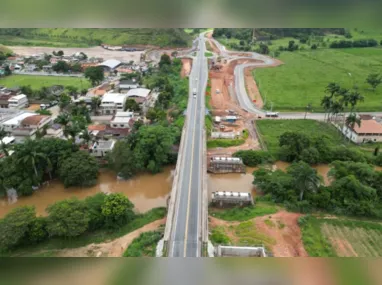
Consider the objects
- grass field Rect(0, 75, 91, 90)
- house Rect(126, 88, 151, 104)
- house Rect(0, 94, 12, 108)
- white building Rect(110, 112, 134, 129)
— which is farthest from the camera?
grass field Rect(0, 75, 91, 90)

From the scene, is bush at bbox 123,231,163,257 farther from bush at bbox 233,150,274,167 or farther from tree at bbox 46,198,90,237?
bush at bbox 233,150,274,167

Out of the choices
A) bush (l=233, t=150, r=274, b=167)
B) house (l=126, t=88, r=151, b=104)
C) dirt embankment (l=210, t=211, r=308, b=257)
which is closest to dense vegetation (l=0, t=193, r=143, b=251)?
dirt embankment (l=210, t=211, r=308, b=257)

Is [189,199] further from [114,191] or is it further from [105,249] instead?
[114,191]

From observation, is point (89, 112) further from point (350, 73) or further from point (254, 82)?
point (350, 73)

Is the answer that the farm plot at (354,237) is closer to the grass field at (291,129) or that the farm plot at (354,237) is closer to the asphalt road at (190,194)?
the asphalt road at (190,194)

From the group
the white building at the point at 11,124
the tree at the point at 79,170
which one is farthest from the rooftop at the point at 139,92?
the tree at the point at 79,170
